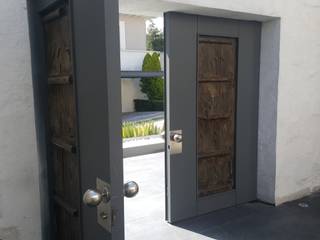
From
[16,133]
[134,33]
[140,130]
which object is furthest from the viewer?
[134,33]

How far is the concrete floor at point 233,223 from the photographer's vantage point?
9.66 feet

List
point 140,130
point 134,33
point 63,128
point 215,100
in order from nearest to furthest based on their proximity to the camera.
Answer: point 63,128, point 215,100, point 140,130, point 134,33

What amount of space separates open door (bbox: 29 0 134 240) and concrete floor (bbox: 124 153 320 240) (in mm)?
1335

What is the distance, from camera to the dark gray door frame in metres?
1.15

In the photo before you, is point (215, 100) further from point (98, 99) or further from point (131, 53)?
point (131, 53)

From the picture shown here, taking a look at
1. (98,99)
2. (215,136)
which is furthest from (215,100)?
(98,99)

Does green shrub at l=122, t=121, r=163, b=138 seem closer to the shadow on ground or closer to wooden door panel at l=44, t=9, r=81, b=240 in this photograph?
the shadow on ground

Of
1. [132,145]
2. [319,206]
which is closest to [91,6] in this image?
[319,206]

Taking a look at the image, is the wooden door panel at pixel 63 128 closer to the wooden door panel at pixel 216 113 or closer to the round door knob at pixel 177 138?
the round door knob at pixel 177 138

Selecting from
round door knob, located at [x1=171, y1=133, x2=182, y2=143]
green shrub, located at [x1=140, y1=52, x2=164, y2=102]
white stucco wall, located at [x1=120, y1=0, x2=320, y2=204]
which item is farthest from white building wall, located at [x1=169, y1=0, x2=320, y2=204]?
green shrub, located at [x1=140, y1=52, x2=164, y2=102]

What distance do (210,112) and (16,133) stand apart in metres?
1.91

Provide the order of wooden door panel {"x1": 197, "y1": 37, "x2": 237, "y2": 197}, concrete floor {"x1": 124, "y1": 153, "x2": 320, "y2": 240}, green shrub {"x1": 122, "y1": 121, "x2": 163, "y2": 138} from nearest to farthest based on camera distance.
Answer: concrete floor {"x1": 124, "y1": 153, "x2": 320, "y2": 240}, wooden door panel {"x1": 197, "y1": 37, "x2": 237, "y2": 197}, green shrub {"x1": 122, "y1": 121, "x2": 163, "y2": 138}

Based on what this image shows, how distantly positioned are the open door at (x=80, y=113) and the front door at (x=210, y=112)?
4.46 ft

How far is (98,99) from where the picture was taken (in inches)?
48.3
